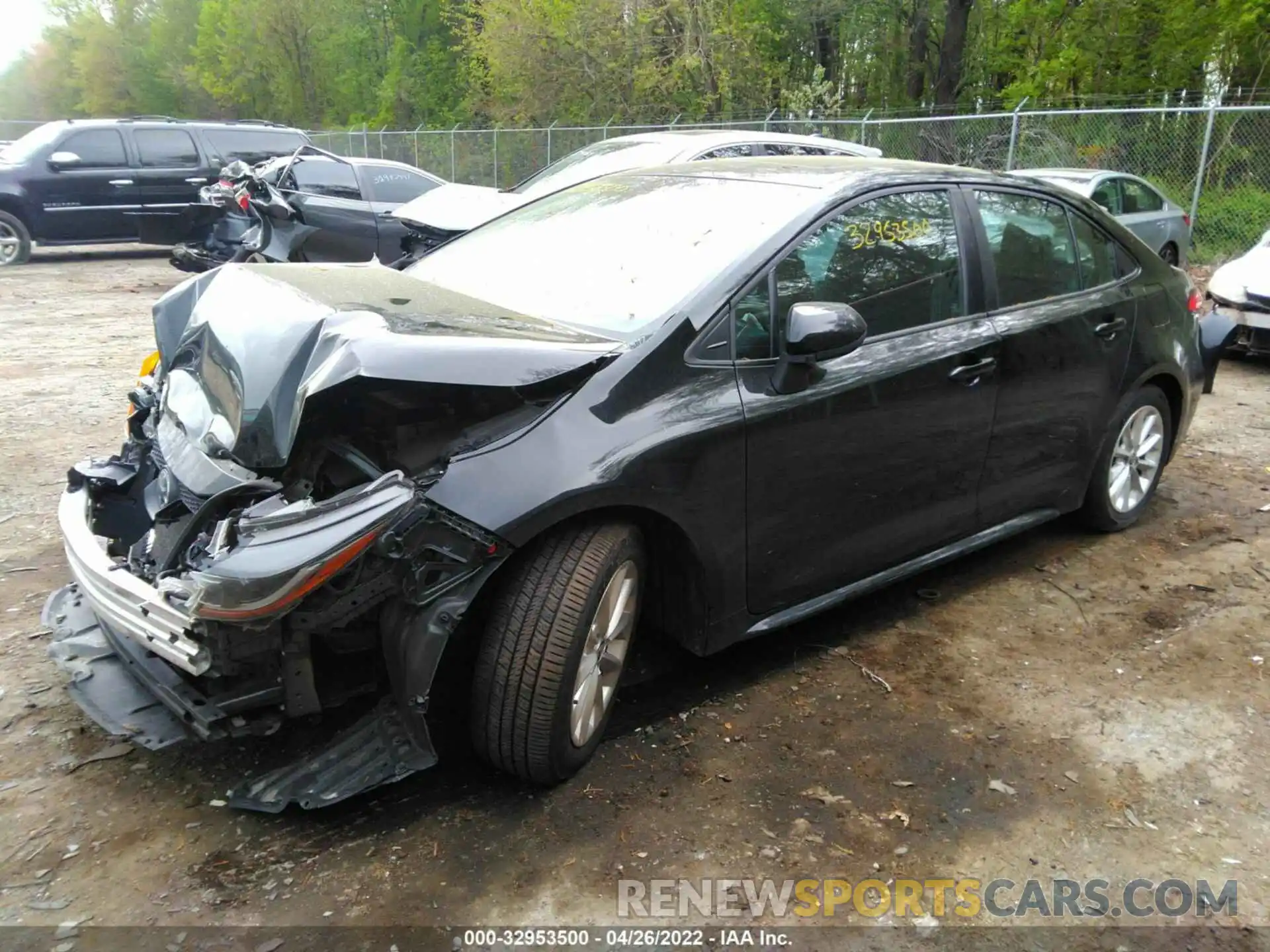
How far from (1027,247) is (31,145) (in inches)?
551

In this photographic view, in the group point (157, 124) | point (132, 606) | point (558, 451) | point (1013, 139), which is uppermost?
point (157, 124)

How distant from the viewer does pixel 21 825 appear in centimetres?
261

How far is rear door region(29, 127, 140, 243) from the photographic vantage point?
13.2 m

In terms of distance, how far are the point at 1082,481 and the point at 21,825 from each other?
4245 millimetres

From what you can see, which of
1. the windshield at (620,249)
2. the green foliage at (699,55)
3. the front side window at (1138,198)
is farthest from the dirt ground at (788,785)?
the green foliage at (699,55)

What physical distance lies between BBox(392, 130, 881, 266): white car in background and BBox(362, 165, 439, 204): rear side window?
298cm

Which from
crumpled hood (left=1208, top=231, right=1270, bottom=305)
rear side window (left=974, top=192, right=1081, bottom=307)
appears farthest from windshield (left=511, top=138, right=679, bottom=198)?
crumpled hood (left=1208, top=231, right=1270, bottom=305)

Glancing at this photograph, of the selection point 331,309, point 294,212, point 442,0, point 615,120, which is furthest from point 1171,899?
point 442,0

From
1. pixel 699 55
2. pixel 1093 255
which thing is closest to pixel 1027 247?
pixel 1093 255

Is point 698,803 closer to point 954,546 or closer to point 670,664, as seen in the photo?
point 670,664

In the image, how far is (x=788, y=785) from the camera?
9.48ft

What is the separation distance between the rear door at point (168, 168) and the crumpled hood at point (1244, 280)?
13.0 metres

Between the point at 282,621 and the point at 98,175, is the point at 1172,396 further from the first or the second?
the point at 98,175

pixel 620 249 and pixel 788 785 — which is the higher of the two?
pixel 620 249
